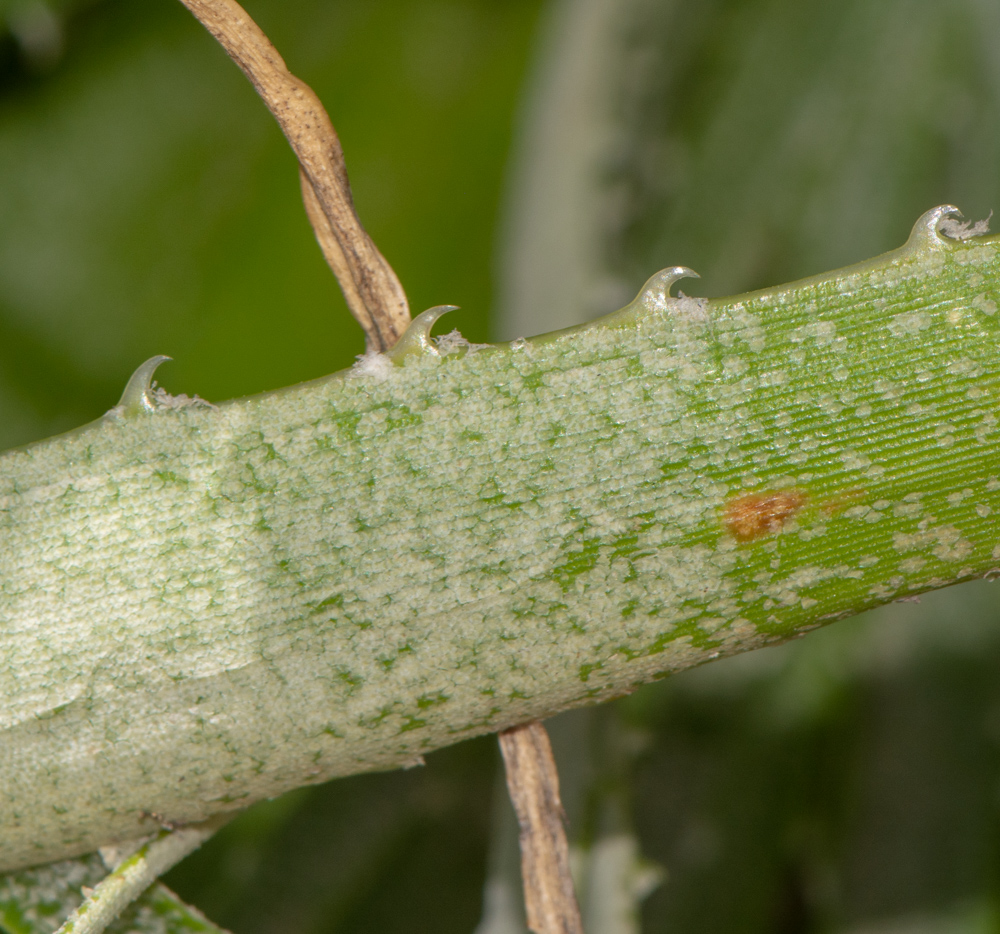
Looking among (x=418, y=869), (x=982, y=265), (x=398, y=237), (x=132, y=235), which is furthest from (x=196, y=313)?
(x=982, y=265)

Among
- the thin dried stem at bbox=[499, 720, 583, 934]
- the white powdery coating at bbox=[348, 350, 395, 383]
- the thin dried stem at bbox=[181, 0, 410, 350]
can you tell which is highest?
the thin dried stem at bbox=[181, 0, 410, 350]

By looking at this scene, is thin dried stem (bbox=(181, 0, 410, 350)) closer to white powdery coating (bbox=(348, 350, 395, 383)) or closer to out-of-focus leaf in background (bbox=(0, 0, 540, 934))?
white powdery coating (bbox=(348, 350, 395, 383))

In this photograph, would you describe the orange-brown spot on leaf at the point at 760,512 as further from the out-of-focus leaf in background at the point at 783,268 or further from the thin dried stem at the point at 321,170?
the out-of-focus leaf in background at the point at 783,268

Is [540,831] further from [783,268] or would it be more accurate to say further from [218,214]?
[218,214]

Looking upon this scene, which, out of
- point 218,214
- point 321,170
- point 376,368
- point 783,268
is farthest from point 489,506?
point 218,214

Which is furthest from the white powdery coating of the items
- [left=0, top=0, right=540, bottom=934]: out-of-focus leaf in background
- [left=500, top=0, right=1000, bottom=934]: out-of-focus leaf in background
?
[left=0, top=0, right=540, bottom=934]: out-of-focus leaf in background

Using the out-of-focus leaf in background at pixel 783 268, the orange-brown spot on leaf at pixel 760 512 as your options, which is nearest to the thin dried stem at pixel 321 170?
the orange-brown spot on leaf at pixel 760 512
